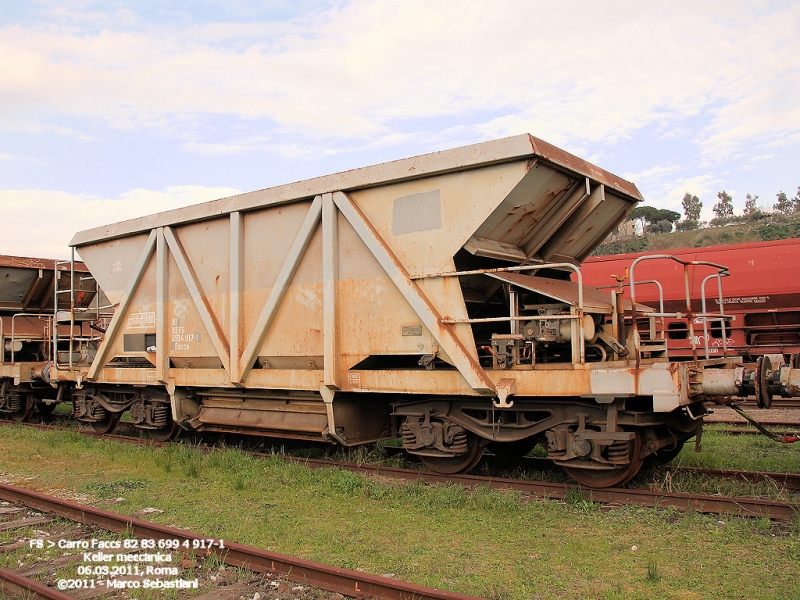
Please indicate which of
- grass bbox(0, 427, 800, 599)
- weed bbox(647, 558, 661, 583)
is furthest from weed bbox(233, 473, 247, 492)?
weed bbox(647, 558, 661, 583)

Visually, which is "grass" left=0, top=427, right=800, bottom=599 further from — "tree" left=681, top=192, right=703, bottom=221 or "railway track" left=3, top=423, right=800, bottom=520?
"tree" left=681, top=192, right=703, bottom=221

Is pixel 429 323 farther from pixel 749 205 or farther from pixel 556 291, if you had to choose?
pixel 749 205

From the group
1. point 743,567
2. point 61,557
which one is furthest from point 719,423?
point 61,557

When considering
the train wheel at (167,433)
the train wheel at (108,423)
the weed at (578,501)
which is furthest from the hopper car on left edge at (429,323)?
the train wheel at (108,423)

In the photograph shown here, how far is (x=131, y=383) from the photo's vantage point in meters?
10.9

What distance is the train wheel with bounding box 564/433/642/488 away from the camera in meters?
6.64

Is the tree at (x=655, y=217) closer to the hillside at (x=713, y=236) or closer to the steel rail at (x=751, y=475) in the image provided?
the hillside at (x=713, y=236)

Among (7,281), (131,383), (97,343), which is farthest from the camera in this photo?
(7,281)

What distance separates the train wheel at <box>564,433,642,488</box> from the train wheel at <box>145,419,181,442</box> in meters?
6.81

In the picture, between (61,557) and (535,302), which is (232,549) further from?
(535,302)

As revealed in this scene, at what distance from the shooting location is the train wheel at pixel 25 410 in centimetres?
1400

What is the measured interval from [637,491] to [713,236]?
48676 millimetres

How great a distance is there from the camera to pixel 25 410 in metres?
14.1

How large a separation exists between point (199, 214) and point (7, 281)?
6.58 metres
